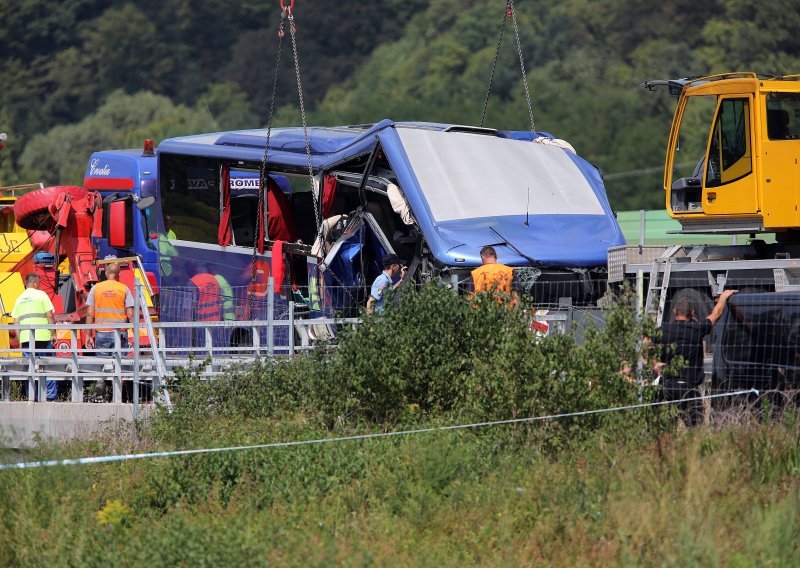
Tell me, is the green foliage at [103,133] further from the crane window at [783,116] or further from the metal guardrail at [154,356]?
the crane window at [783,116]

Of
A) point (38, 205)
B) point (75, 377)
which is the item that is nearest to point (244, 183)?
point (38, 205)

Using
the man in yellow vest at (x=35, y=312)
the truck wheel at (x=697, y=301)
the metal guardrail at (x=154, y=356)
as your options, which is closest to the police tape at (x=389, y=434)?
the truck wheel at (x=697, y=301)

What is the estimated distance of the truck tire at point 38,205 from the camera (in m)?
19.1

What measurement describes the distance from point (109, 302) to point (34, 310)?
4.04 feet

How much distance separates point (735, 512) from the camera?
9.00m

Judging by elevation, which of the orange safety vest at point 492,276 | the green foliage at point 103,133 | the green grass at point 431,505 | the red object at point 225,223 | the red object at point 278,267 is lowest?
the green grass at point 431,505

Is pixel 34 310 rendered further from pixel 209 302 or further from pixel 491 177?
pixel 491 177

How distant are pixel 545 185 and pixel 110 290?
208 inches

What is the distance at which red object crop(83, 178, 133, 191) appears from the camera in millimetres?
21031

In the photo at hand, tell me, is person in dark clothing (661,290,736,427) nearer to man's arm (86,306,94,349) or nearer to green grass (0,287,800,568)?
green grass (0,287,800,568)

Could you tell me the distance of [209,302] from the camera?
56.9 ft

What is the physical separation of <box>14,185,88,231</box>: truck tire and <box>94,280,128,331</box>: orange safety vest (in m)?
3.27

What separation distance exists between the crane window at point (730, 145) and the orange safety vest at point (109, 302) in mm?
6944

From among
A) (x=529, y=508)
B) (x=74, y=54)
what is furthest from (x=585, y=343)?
(x=74, y=54)
